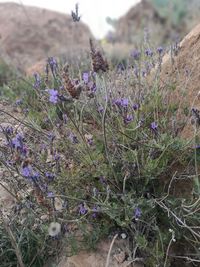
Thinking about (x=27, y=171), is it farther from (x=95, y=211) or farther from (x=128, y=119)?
(x=128, y=119)

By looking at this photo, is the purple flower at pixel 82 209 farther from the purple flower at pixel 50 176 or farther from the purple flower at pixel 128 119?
the purple flower at pixel 128 119

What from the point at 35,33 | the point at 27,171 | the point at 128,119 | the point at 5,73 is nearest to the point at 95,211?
the point at 27,171

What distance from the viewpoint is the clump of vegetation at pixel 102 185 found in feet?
6.73

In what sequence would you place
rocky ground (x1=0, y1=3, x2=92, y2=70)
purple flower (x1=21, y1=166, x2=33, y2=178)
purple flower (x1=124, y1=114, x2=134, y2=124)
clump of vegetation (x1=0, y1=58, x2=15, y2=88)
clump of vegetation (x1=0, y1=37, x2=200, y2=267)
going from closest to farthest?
purple flower (x1=21, y1=166, x2=33, y2=178)
clump of vegetation (x1=0, y1=37, x2=200, y2=267)
purple flower (x1=124, y1=114, x2=134, y2=124)
clump of vegetation (x1=0, y1=58, x2=15, y2=88)
rocky ground (x1=0, y1=3, x2=92, y2=70)

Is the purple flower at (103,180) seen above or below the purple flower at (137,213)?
above

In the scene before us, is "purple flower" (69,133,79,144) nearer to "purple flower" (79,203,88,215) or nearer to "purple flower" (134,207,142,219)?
"purple flower" (79,203,88,215)

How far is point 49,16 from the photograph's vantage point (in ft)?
25.8

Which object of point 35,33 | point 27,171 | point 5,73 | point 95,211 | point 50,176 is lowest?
point 35,33

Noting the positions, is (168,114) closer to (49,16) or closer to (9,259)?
(9,259)

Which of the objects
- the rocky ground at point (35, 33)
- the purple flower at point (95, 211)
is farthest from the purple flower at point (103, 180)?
the rocky ground at point (35, 33)

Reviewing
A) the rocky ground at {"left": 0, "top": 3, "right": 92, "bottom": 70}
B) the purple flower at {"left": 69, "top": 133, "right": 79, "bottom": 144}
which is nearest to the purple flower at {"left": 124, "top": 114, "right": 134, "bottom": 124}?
the purple flower at {"left": 69, "top": 133, "right": 79, "bottom": 144}

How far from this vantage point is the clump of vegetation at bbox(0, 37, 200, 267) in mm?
2051

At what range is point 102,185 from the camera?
221 cm

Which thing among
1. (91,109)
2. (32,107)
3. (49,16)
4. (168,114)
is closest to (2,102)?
(32,107)
